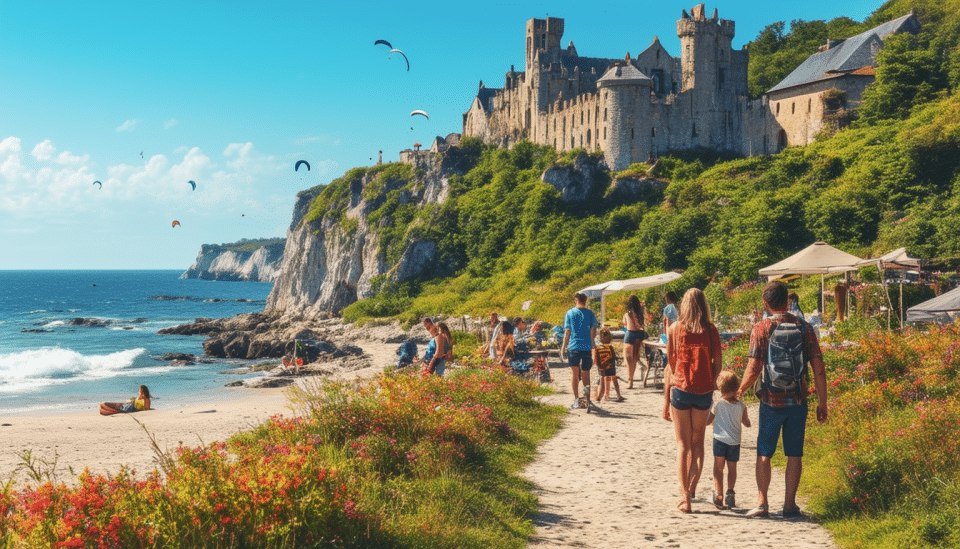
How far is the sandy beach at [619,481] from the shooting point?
7.46m

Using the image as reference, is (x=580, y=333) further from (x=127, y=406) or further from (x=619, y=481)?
(x=127, y=406)

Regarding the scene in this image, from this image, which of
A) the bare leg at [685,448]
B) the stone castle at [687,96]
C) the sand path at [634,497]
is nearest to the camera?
the sand path at [634,497]

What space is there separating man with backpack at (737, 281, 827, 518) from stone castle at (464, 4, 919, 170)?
4844cm

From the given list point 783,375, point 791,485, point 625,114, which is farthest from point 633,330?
point 625,114

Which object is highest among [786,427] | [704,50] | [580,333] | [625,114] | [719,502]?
[704,50]

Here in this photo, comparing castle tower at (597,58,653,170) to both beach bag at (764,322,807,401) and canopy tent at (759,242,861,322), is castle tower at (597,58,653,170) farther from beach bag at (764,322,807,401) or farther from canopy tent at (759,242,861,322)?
beach bag at (764,322,807,401)

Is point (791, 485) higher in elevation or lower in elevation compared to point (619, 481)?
higher

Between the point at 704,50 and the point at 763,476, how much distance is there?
55430mm

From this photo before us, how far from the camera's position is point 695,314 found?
8078 millimetres

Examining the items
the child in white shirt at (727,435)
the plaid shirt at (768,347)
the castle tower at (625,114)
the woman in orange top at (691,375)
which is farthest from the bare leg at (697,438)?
the castle tower at (625,114)

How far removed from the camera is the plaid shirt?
7.59 m

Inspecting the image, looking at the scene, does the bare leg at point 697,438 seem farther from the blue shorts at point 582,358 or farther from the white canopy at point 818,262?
the white canopy at point 818,262

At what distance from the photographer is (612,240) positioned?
175 ft

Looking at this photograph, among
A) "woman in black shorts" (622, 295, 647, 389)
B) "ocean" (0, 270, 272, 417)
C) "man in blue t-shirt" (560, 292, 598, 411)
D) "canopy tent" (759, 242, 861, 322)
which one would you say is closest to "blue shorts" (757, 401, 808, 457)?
"man in blue t-shirt" (560, 292, 598, 411)
